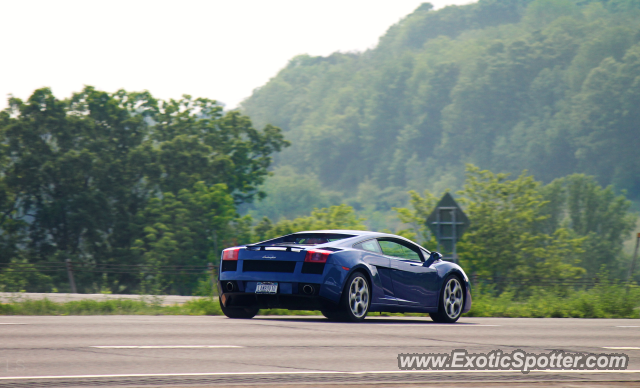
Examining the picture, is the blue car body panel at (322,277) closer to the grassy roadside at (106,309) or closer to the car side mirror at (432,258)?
the car side mirror at (432,258)

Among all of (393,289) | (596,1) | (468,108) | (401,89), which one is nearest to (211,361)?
(393,289)

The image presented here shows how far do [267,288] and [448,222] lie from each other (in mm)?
9131

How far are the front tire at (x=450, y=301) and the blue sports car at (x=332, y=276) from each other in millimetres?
94

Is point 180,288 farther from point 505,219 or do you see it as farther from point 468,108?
point 468,108

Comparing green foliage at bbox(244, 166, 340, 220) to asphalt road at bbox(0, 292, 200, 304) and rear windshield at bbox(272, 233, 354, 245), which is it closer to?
asphalt road at bbox(0, 292, 200, 304)

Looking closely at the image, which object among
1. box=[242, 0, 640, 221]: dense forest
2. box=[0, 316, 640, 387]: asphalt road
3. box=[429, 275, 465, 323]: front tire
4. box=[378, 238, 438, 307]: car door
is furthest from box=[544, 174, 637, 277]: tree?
box=[0, 316, 640, 387]: asphalt road

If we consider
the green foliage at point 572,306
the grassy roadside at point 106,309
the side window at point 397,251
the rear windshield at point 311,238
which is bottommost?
the green foliage at point 572,306

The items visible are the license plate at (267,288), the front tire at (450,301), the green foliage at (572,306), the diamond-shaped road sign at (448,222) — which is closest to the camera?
the license plate at (267,288)

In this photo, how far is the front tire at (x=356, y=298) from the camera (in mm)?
→ 11484

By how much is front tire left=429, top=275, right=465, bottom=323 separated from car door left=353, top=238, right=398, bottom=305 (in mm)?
1207

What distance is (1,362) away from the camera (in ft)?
22.9

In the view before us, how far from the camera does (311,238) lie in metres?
12.3

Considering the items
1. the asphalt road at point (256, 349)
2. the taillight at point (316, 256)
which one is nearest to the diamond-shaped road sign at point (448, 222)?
the asphalt road at point (256, 349)

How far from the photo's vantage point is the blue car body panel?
11305 mm
